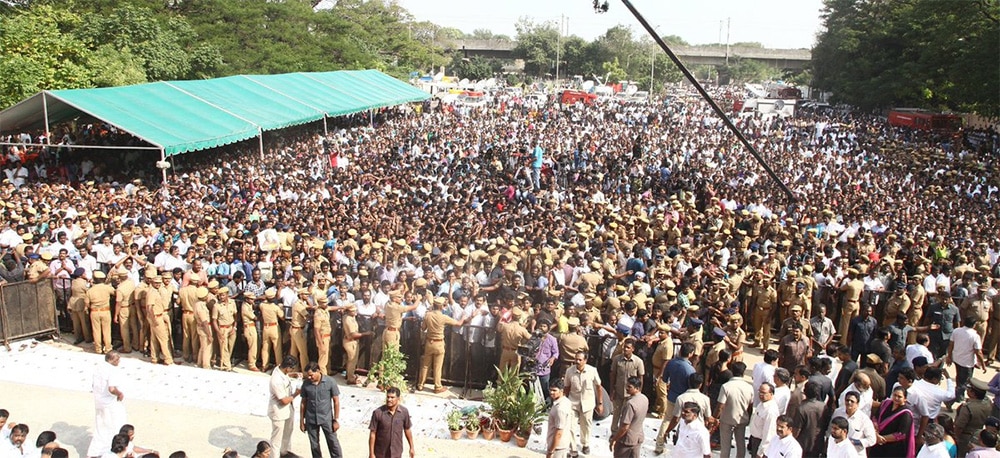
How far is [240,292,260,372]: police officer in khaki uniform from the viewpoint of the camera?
31.1 feet

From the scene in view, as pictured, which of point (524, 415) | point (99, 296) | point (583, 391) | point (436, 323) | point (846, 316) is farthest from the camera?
point (846, 316)

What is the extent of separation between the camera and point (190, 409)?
864 centimetres

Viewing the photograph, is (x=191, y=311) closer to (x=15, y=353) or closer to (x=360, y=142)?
(x=15, y=353)

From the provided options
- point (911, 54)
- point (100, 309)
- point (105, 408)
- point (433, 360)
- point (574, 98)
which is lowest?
point (433, 360)

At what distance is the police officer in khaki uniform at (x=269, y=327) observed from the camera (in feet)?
30.9

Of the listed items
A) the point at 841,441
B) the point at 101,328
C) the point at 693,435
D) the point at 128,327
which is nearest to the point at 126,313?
the point at 128,327

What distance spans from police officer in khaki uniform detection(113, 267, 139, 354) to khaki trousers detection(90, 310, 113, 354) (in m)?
0.14

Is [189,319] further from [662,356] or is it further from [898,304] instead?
Result: [898,304]

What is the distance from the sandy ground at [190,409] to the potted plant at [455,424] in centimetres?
7

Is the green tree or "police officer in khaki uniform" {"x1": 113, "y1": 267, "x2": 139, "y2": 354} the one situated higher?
the green tree

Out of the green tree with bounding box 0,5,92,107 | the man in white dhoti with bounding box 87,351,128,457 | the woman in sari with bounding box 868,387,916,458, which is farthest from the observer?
the green tree with bounding box 0,5,92,107

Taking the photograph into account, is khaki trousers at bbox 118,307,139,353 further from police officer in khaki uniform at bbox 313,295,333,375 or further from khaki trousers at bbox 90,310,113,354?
police officer in khaki uniform at bbox 313,295,333,375

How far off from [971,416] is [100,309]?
10038mm

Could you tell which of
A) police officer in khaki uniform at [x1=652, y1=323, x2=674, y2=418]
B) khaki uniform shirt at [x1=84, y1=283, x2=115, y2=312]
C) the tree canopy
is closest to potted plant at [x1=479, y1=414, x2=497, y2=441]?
police officer in khaki uniform at [x1=652, y1=323, x2=674, y2=418]
